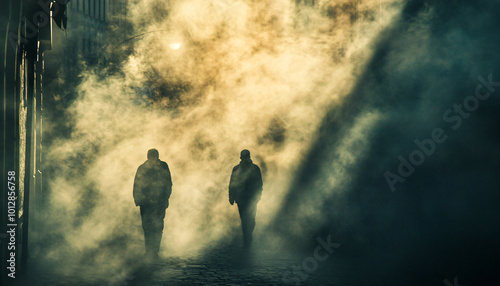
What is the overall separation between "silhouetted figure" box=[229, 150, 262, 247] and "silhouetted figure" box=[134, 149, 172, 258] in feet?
5.51

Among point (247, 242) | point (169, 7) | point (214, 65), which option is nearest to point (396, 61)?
point (247, 242)

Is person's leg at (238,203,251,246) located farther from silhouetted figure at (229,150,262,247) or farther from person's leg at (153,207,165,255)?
person's leg at (153,207,165,255)

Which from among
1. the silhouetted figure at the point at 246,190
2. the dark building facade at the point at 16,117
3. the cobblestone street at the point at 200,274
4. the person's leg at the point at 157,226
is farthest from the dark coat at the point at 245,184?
the dark building facade at the point at 16,117

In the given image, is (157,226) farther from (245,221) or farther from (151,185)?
(245,221)

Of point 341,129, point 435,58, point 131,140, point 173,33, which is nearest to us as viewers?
point 435,58

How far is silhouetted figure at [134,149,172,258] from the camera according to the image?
9312mm

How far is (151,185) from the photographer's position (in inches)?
368

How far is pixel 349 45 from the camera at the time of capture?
38.7ft

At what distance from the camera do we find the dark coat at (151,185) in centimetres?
930

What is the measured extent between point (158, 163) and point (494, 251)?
220 inches

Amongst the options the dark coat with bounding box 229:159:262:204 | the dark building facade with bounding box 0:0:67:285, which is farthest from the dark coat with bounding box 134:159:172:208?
the dark building facade with bounding box 0:0:67:285

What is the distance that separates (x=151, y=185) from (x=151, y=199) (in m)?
0.22

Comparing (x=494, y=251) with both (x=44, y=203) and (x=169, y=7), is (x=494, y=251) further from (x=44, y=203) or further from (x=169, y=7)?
(x=169, y=7)

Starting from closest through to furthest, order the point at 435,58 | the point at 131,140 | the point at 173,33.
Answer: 1. the point at 435,58
2. the point at 131,140
3. the point at 173,33
